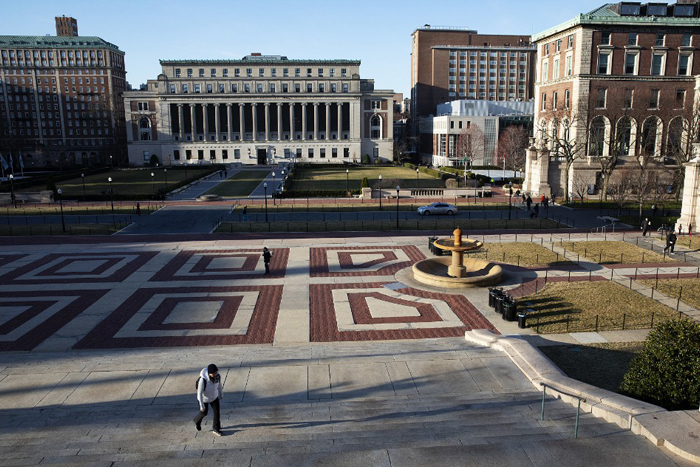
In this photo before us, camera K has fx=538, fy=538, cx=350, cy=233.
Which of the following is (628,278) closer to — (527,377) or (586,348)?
(586,348)

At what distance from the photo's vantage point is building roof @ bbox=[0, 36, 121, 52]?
5846 inches

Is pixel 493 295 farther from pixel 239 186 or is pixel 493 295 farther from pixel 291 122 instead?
pixel 291 122

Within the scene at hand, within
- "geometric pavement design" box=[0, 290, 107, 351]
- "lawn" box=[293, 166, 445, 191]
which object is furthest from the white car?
"geometric pavement design" box=[0, 290, 107, 351]

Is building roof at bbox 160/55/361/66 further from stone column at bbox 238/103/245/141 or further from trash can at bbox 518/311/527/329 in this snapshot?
trash can at bbox 518/311/527/329

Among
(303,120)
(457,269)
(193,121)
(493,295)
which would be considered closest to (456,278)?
(457,269)

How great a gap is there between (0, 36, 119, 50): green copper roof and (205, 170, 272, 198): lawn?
257ft

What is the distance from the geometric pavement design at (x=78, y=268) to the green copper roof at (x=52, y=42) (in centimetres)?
13600

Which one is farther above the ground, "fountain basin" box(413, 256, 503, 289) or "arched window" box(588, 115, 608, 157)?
"arched window" box(588, 115, 608, 157)

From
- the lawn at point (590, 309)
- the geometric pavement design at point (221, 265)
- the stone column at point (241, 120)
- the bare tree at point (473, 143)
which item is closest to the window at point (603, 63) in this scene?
the bare tree at point (473, 143)

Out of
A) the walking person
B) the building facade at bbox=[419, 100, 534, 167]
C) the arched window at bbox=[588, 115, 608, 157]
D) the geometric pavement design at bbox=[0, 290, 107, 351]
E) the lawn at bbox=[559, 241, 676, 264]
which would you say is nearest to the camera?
the geometric pavement design at bbox=[0, 290, 107, 351]

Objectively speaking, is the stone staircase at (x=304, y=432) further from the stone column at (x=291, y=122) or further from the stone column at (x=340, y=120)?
the stone column at (x=340, y=120)

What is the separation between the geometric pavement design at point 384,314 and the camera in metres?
22.1

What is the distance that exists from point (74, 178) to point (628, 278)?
3778 inches

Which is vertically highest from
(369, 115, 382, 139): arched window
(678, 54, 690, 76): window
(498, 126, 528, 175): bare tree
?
(678, 54, 690, 76): window
